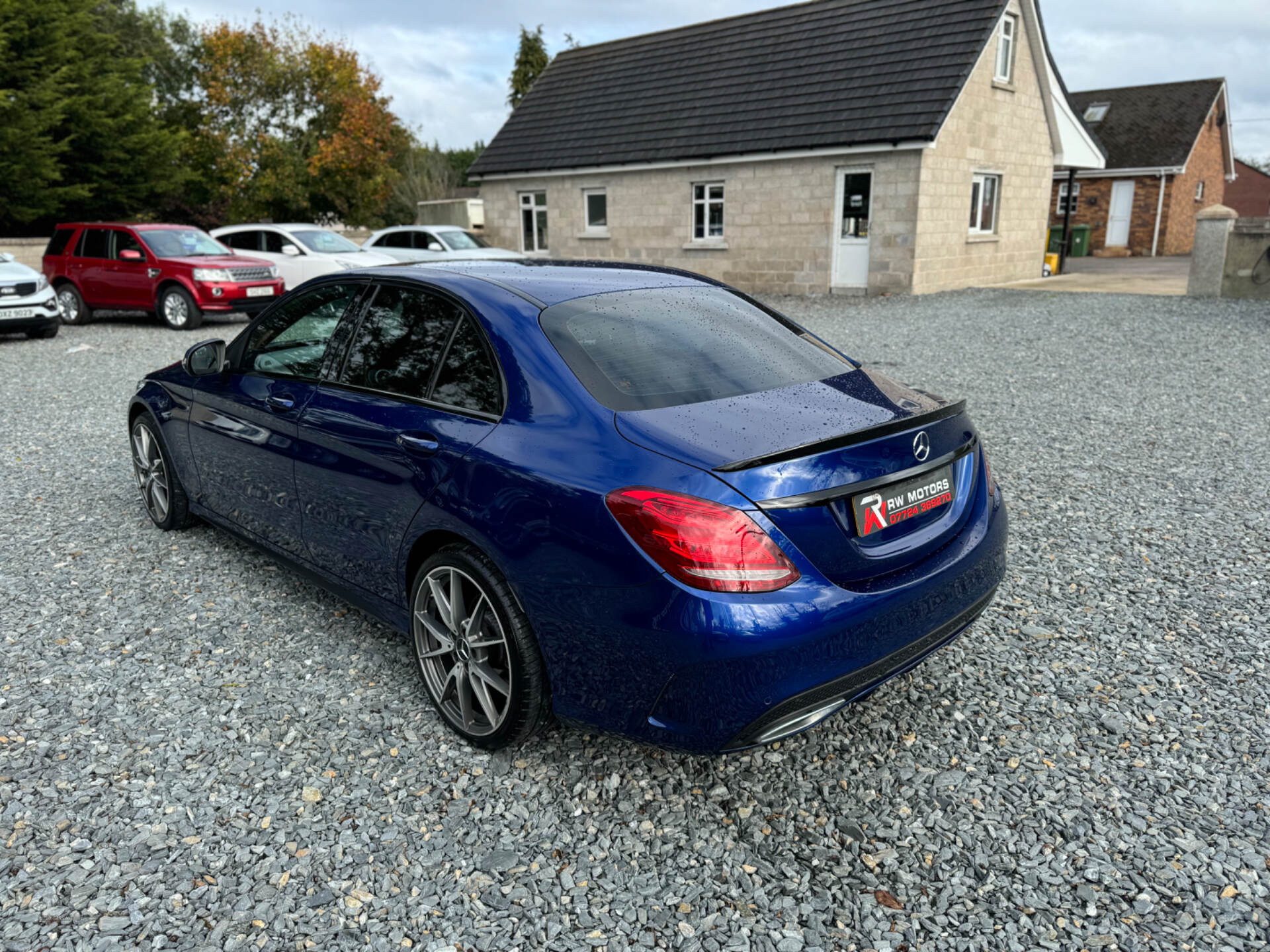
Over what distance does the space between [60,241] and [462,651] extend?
56.9 ft

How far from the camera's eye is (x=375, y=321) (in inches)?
145

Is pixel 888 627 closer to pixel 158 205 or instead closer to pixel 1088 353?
pixel 1088 353

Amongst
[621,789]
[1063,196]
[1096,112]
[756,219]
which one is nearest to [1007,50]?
[756,219]

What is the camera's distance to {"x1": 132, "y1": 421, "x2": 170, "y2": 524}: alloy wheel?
17.4 feet

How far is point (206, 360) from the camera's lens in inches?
178

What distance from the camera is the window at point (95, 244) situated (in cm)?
1591

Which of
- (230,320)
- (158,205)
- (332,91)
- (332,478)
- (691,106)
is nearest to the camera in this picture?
(332,478)

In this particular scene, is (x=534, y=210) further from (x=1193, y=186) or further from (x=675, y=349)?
(x=1193, y=186)

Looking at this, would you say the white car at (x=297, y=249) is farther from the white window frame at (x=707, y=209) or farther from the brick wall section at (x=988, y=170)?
the brick wall section at (x=988, y=170)

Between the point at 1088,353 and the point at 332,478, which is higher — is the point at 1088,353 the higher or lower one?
the lower one

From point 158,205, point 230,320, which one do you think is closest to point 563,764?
point 230,320

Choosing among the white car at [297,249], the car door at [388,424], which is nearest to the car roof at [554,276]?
the car door at [388,424]

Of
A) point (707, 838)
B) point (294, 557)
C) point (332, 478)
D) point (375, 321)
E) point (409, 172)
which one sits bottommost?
point (707, 838)

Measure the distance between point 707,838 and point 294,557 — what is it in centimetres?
228
